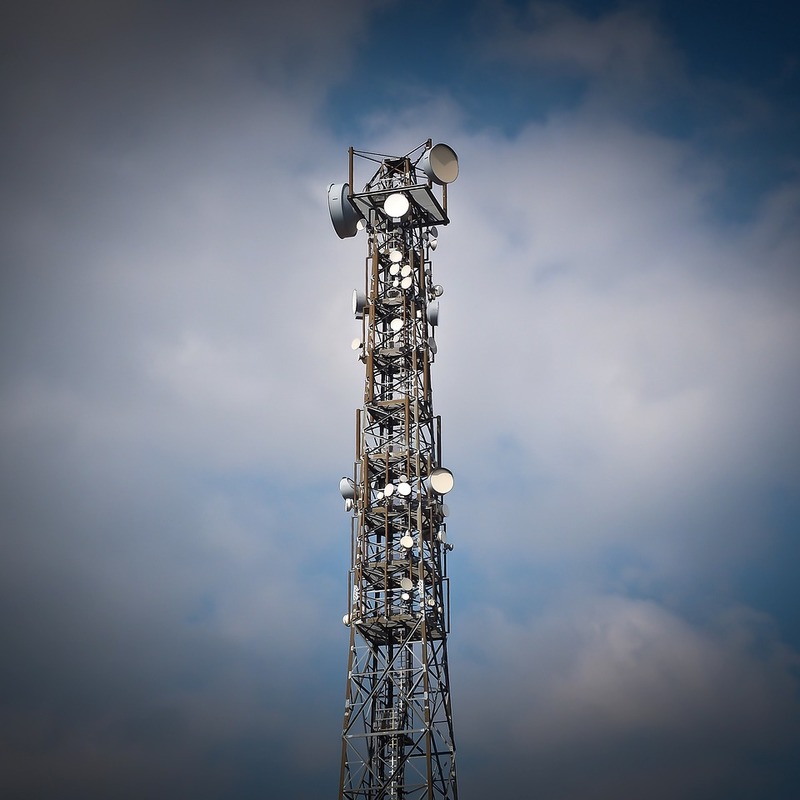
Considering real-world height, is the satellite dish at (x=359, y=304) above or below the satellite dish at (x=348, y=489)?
above

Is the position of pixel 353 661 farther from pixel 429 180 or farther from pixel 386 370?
pixel 429 180

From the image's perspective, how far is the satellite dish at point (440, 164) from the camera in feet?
146

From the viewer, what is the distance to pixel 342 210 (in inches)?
1800

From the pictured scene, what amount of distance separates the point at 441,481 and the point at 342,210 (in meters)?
12.7

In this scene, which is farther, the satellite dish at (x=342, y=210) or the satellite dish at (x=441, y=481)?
the satellite dish at (x=342, y=210)

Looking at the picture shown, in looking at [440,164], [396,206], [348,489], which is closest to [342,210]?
[396,206]

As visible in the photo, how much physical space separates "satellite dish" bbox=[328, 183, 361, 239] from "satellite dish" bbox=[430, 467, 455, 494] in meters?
11.8

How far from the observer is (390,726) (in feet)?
132

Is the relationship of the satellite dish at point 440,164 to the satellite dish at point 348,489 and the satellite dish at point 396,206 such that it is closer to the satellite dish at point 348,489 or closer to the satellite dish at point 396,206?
the satellite dish at point 396,206

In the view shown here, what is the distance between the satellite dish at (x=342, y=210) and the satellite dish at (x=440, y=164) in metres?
3.47

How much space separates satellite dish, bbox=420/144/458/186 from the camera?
44.4 metres

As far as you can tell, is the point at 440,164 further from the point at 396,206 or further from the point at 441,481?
the point at 441,481

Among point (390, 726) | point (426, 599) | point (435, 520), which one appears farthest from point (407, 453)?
point (390, 726)

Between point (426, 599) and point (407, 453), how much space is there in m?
5.86
